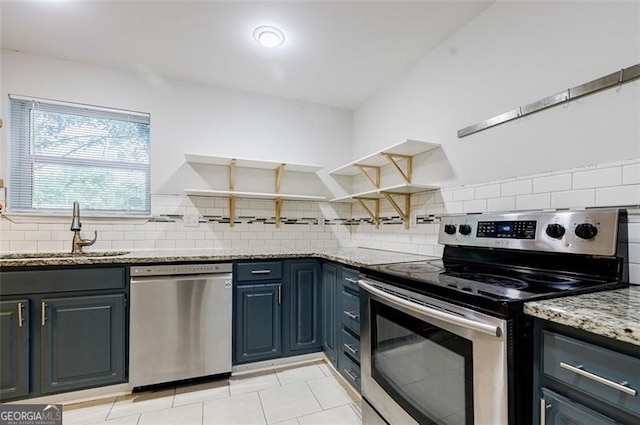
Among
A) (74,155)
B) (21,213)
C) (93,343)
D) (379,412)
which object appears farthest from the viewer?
(74,155)

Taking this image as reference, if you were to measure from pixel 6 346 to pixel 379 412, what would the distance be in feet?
6.85

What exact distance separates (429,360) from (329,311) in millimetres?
1128

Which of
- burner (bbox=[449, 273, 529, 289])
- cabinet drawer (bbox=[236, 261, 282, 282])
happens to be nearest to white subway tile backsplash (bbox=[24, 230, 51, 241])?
cabinet drawer (bbox=[236, 261, 282, 282])

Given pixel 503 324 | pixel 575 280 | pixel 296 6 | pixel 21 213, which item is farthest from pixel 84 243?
pixel 575 280

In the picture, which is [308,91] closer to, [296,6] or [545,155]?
[296,6]

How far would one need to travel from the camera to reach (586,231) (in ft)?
3.84

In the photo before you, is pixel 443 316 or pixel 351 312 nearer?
pixel 443 316

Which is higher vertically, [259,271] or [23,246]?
[23,246]

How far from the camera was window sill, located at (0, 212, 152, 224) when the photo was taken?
2.23m

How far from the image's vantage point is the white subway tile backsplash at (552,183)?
138 cm

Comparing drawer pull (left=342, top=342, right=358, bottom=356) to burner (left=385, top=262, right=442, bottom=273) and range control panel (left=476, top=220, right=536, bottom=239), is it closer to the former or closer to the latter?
burner (left=385, top=262, right=442, bottom=273)

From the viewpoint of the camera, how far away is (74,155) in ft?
8.07

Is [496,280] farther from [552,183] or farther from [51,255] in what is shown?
[51,255]

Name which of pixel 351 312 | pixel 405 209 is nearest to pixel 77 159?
pixel 351 312
